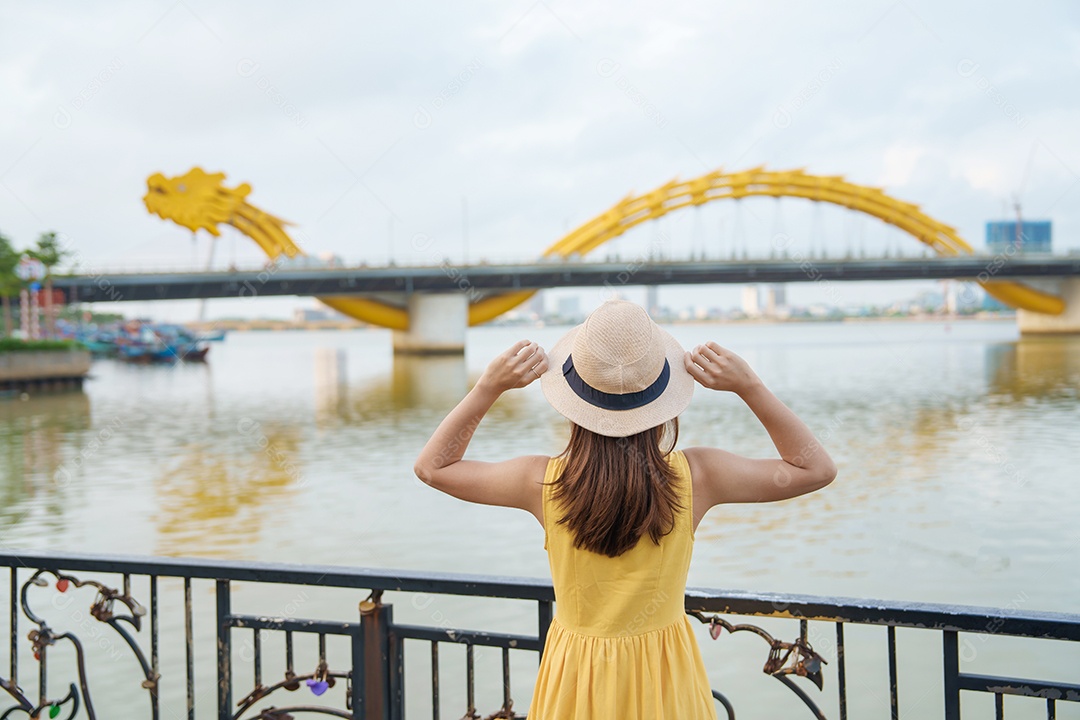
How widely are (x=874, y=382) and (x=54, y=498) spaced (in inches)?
938

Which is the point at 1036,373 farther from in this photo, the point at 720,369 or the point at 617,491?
the point at 617,491

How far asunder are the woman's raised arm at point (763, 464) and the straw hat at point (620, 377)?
0.10 m

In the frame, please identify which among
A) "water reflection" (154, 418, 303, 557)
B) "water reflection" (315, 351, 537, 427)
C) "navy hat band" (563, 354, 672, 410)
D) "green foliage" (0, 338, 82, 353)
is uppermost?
"green foliage" (0, 338, 82, 353)

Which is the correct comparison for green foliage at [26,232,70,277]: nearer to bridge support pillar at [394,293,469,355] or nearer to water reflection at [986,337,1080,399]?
bridge support pillar at [394,293,469,355]

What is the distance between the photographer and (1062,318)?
5922 centimetres

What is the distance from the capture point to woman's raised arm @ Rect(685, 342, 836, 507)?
5.96 feet

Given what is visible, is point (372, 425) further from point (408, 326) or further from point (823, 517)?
point (408, 326)

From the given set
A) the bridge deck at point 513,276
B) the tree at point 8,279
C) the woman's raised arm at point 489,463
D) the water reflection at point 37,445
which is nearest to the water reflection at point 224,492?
the water reflection at point 37,445

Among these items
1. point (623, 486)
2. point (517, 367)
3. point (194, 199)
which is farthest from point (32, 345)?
point (623, 486)

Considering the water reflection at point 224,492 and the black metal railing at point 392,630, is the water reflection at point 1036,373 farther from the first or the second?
the black metal railing at point 392,630

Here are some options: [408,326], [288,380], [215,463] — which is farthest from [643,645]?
[408,326]

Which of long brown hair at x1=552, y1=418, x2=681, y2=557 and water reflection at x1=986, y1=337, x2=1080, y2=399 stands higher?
long brown hair at x1=552, y1=418, x2=681, y2=557

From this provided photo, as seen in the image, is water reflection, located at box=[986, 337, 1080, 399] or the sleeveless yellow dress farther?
water reflection, located at box=[986, 337, 1080, 399]

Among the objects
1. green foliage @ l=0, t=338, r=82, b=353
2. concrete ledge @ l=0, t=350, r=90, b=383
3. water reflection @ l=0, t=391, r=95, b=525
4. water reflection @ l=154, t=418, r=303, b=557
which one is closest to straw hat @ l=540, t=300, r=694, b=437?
water reflection @ l=154, t=418, r=303, b=557
